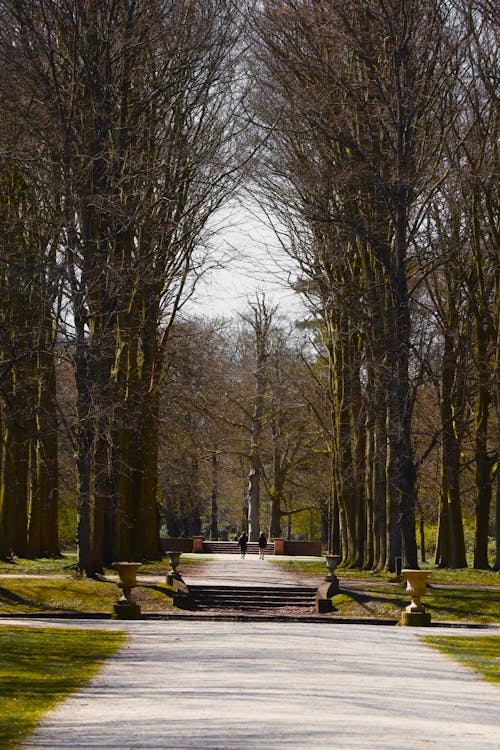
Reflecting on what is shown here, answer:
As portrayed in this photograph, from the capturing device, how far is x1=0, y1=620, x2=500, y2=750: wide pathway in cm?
979

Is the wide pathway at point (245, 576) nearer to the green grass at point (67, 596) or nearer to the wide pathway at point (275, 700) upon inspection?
the green grass at point (67, 596)

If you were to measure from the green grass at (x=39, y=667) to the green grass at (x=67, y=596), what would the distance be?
178 inches

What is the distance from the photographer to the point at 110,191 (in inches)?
1188

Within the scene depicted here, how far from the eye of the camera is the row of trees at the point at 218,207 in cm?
2780

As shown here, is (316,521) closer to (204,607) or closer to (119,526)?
(119,526)

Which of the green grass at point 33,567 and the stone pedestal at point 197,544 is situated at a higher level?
the stone pedestal at point 197,544

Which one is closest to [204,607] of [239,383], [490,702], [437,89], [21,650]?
[21,650]

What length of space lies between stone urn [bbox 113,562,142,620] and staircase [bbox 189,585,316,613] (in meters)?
3.22

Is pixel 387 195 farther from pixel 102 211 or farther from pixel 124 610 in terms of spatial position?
pixel 124 610

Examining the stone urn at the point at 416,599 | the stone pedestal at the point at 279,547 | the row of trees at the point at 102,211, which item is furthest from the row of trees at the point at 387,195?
the stone pedestal at the point at 279,547

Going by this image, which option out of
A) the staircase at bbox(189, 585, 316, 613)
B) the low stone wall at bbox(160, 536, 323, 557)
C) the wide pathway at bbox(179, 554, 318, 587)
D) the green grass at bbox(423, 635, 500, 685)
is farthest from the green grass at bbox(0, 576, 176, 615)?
the low stone wall at bbox(160, 536, 323, 557)

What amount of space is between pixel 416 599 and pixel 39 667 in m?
11.8

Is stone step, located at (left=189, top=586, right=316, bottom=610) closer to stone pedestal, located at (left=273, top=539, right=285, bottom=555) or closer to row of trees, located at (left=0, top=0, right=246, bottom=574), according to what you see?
row of trees, located at (left=0, top=0, right=246, bottom=574)

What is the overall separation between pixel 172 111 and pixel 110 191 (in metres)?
6.71
